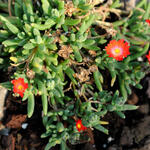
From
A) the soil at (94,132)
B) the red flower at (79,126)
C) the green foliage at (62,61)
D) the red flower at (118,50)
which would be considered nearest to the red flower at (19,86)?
the green foliage at (62,61)

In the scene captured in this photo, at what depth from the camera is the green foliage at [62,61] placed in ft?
7.92

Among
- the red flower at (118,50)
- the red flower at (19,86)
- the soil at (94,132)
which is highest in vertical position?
the red flower at (118,50)

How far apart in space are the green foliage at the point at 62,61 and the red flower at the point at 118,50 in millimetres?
153

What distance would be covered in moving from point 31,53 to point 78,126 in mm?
1113

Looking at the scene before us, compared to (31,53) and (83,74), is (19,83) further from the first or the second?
(83,74)

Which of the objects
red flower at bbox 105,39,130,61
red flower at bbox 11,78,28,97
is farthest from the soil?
red flower at bbox 105,39,130,61

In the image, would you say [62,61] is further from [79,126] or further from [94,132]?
[94,132]

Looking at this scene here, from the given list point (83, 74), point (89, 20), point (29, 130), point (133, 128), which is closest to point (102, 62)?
point (83, 74)

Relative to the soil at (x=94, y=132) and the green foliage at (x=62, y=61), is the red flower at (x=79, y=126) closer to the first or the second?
the green foliage at (x=62, y=61)

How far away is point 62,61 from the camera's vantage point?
2.69 m

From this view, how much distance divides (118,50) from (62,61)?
0.75 metres

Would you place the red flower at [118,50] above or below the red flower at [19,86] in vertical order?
above

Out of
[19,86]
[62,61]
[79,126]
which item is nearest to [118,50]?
[62,61]

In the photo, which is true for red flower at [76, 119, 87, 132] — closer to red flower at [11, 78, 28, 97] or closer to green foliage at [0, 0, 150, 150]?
green foliage at [0, 0, 150, 150]
